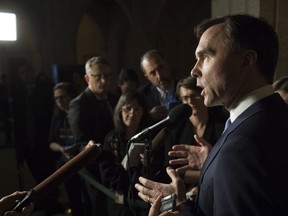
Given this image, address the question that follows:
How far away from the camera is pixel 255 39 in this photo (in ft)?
3.36

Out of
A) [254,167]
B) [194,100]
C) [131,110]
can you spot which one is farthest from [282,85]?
[254,167]

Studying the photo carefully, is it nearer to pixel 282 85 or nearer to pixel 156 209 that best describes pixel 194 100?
pixel 282 85

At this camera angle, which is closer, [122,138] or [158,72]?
[122,138]

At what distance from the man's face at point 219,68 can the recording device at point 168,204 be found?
402 mm

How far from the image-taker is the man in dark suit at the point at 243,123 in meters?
0.83

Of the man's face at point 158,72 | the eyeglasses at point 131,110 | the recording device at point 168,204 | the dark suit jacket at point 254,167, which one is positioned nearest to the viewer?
the dark suit jacket at point 254,167

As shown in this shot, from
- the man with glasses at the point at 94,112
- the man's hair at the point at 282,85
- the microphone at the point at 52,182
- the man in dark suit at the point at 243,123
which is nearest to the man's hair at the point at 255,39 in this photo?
the man in dark suit at the point at 243,123

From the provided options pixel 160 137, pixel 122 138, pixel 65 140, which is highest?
pixel 160 137

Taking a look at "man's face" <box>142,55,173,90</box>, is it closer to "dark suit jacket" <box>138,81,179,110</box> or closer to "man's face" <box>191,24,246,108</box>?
"dark suit jacket" <box>138,81,179,110</box>

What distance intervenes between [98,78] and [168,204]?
6.16 feet

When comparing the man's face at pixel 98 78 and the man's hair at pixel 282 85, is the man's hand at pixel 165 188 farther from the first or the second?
the man's face at pixel 98 78

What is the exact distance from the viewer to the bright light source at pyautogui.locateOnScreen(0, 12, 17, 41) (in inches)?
127

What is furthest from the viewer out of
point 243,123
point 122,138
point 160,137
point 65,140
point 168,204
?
point 65,140

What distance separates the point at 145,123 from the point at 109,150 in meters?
0.34
